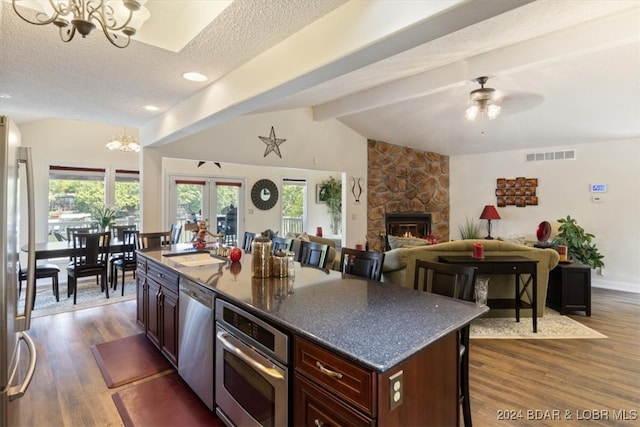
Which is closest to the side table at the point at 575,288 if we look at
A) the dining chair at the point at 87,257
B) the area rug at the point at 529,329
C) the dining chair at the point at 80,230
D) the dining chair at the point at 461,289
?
the area rug at the point at 529,329

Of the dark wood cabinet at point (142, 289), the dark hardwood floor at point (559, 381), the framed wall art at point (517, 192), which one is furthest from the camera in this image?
the framed wall art at point (517, 192)

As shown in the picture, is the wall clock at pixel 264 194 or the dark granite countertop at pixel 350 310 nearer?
the dark granite countertop at pixel 350 310

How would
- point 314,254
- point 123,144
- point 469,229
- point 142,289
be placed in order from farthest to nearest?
point 469,229 < point 123,144 < point 142,289 < point 314,254

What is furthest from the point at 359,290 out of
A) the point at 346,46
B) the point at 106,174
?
the point at 106,174

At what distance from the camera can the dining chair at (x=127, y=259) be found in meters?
4.96

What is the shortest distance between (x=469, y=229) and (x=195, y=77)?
21.0 ft

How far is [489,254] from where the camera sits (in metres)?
3.74

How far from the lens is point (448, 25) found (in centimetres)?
138

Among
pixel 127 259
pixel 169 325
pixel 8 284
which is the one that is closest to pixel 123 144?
pixel 127 259

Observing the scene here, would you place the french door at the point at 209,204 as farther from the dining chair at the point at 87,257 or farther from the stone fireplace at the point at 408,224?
the stone fireplace at the point at 408,224

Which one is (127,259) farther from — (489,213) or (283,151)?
(489,213)

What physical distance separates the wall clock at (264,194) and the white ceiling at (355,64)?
3.11 meters

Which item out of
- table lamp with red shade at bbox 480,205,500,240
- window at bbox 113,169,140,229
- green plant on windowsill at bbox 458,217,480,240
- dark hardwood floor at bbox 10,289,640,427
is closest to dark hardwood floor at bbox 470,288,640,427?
dark hardwood floor at bbox 10,289,640,427

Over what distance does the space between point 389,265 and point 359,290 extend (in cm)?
165
